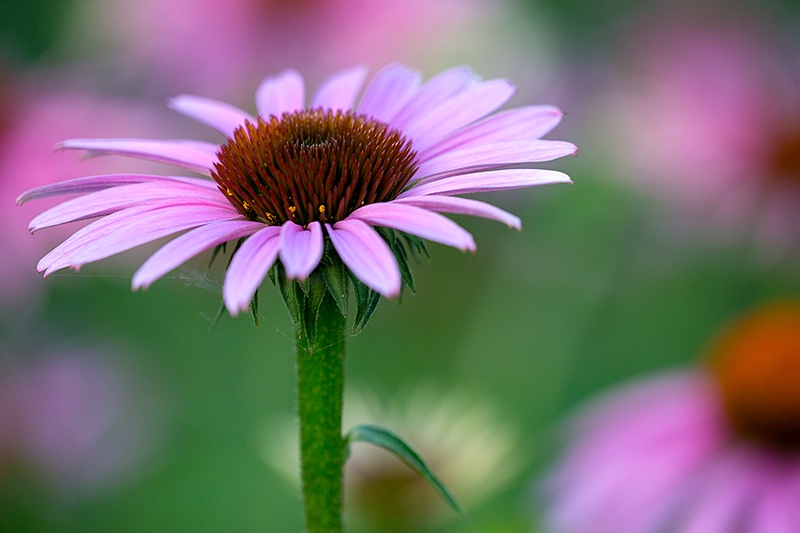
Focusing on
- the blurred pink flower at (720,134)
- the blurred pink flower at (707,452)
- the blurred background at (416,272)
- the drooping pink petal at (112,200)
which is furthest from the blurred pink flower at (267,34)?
the drooping pink petal at (112,200)

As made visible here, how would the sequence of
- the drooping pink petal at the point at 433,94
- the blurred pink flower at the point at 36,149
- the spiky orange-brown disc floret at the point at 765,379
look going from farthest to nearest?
1. the blurred pink flower at the point at 36,149
2. the spiky orange-brown disc floret at the point at 765,379
3. the drooping pink petal at the point at 433,94

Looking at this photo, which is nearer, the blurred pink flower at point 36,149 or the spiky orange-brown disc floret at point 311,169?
the spiky orange-brown disc floret at point 311,169

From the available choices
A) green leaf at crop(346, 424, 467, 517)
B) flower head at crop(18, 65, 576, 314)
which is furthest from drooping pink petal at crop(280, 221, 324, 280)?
green leaf at crop(346, 424, 467, 517)

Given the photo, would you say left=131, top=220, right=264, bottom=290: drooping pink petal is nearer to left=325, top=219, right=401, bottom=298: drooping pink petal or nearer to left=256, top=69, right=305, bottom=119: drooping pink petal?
left=325, top=219, right=401, bottom=298: drooping pink petal

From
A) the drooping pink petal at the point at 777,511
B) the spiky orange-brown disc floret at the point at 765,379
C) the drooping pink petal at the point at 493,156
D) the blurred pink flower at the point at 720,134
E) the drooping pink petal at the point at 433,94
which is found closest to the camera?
the drooping pink petal at the point at 493,156

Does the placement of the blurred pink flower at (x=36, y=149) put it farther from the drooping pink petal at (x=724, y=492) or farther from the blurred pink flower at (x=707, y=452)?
the drooping pink petal at (x=724, y=492)

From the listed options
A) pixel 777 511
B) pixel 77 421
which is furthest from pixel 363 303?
pixel 77 421
